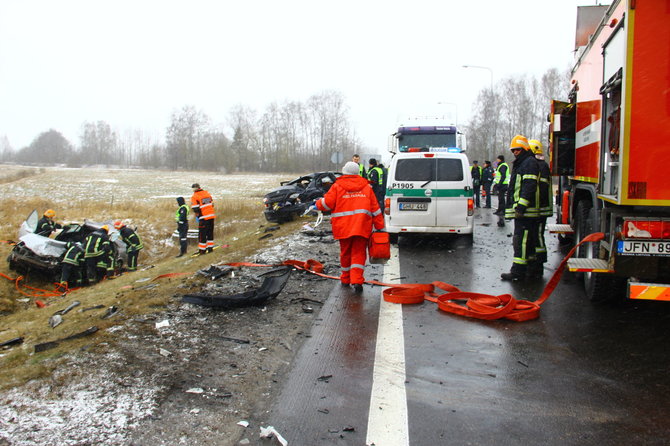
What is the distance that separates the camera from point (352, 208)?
275 inches

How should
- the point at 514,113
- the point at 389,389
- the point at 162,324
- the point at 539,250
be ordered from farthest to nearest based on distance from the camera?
the point at 514,113 → the point at 539,250 → the point at 162,324 → the point at 389,389

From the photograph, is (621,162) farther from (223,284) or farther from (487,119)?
(487,119)

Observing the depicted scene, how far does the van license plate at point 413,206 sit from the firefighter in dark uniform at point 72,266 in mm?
8733

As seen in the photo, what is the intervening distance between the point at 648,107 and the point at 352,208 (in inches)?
140

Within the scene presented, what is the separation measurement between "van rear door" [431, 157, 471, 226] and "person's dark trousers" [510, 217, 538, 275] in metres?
2.66

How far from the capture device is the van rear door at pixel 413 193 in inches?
408

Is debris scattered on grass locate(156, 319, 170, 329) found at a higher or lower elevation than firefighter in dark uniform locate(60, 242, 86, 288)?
higher

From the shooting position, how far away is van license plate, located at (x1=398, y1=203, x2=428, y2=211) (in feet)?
34.0

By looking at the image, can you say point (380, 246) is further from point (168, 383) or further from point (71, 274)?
point (71, 274)

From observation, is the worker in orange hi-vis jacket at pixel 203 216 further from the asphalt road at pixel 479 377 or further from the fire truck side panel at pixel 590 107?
the fire truck side panel at pixel 590 107

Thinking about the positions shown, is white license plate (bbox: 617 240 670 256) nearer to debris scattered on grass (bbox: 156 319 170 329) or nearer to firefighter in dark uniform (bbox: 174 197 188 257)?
debris scattered on grass (bbox: 156 319 170 329)

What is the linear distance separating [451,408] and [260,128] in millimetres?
98275

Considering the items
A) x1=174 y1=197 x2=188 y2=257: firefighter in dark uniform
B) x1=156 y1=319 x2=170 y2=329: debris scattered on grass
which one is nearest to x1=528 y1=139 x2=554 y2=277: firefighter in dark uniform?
x1=156 y1=319 x2=170 y2=329: debris scattered on grass

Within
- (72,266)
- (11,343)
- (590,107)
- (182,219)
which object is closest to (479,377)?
(590,107)
